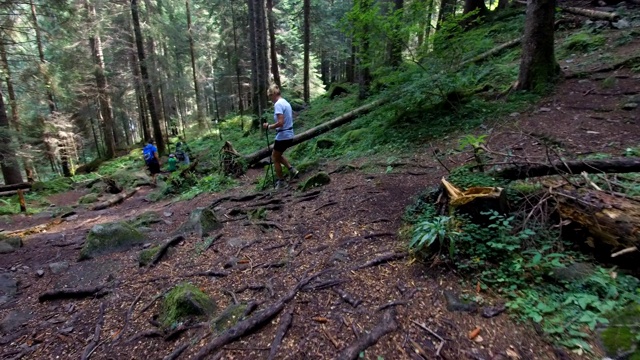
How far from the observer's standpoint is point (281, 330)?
268 centimetres

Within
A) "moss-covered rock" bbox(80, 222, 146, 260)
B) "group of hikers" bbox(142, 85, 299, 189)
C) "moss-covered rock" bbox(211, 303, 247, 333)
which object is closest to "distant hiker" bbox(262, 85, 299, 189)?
"group of hikers" bbox(142, 85, 299, 189)

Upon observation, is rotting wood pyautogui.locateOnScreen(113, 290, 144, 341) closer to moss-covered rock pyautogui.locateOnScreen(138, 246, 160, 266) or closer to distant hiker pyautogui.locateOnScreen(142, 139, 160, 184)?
moss-covered rock pyautogui.locateOnScreen(138, 246, 160, 266)

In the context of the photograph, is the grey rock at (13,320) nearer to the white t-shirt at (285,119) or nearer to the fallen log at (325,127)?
the white t-shirt at (285,119)

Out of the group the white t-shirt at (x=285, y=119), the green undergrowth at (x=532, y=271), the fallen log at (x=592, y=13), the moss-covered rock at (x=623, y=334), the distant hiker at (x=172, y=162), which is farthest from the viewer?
the distant hiker at (x=172, y=162)

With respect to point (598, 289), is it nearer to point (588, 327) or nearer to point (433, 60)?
point (588, 327)

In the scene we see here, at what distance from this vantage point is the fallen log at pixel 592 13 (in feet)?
31.0

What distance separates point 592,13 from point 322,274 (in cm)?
1308

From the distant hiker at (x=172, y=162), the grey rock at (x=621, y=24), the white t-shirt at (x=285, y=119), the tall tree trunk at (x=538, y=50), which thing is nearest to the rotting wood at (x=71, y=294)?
the white t-shirt at (x=285, y=119)

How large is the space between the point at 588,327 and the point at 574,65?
8.39 m

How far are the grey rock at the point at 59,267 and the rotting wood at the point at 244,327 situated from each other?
365cm

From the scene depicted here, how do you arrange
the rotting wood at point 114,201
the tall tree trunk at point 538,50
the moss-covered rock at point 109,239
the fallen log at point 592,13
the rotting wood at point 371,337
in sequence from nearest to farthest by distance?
the rotting wood at point 371,337, the moss-covered rock at point 109,239, the tall tree trunk at point 538,50, the fallen log at point 592,13, the rotting wood at point 114,201

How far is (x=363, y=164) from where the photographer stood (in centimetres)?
706

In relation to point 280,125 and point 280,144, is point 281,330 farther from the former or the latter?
point 280,144

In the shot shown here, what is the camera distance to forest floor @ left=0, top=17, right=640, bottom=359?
249cm
